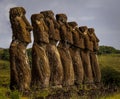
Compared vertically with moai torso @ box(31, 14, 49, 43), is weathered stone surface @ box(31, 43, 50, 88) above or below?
below

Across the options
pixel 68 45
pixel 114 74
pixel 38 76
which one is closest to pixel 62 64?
pixel 68 45

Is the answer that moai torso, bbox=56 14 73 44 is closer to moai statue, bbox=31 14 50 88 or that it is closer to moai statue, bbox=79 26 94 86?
moai statue, bbox=79 26 94 86

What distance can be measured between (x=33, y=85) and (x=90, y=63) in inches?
347

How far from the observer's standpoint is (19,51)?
21062 millimetres

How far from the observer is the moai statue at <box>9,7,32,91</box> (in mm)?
20812

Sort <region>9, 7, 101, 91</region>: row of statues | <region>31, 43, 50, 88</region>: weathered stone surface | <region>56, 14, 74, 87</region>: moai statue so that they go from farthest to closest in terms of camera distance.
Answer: <region>56, 14, 74, 87</region>: moai statue
<region>31, 43, 50, 88</region>: weathered stone surface
<region>9, 7, 101, 91</region>: row of statues

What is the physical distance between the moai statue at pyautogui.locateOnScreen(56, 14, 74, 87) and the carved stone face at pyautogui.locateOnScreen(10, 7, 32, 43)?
4.42 m

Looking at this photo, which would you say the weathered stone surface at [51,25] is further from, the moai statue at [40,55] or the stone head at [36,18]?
the stone head at [36,18]

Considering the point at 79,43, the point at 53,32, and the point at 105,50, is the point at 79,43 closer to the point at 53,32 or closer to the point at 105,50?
the point at 53,32

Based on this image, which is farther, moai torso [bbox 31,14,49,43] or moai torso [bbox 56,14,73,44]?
moai torso [bbox 56,14,73,44]

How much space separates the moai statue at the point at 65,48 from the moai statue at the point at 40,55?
2685 mm

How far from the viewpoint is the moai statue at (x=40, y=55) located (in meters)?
22.3

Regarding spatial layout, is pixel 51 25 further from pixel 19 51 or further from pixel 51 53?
pixel 19 51

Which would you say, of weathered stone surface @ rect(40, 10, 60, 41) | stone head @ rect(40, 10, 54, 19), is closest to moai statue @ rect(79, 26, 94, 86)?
weathered stone surface @ rect(40, 10, 60, 41)
